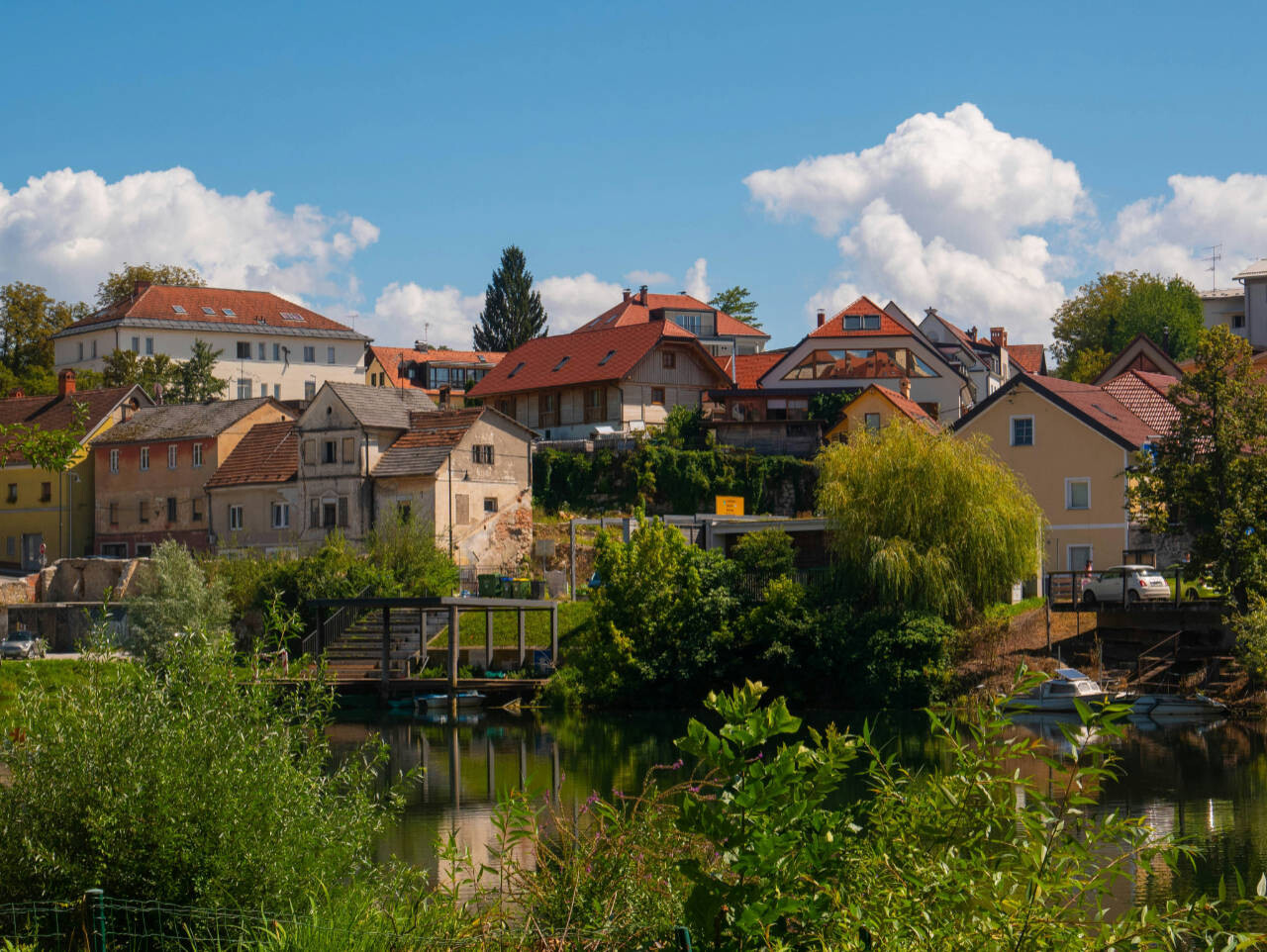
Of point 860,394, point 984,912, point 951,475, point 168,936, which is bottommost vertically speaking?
point 168,936

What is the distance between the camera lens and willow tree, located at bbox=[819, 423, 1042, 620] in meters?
44.9

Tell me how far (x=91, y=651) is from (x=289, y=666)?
2650mm

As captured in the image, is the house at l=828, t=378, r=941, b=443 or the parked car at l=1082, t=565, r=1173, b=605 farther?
the house at l=828, t=378, r=941, b=443

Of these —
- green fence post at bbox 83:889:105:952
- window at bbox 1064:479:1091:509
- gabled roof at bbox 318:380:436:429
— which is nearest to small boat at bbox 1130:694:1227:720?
window at bbox 1064:479:1091:509

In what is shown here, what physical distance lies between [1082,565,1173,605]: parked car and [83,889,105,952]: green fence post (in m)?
42.3

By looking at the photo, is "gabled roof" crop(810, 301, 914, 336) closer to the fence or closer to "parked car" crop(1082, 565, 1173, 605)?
"parked car" crop(1082, 565, 1173, 605)

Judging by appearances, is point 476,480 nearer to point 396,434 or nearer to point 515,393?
point 396,434

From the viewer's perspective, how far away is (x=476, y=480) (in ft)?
217

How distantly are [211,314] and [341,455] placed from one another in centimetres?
4356

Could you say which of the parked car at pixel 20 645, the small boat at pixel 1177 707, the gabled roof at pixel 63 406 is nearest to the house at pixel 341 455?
the parked car at pixel 20 645

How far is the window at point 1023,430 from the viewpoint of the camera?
59.1 m

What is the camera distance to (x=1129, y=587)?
48312 millimetres

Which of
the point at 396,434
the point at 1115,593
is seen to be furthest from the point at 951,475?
the point at 396,434

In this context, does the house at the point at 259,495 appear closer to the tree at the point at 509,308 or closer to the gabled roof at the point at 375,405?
the gabled roof at the point at 375,405
